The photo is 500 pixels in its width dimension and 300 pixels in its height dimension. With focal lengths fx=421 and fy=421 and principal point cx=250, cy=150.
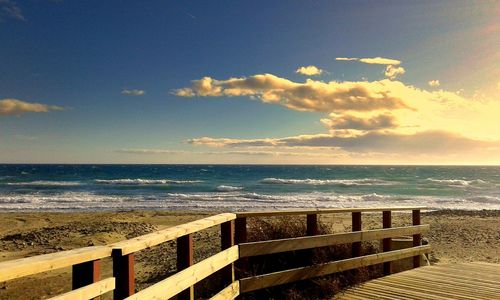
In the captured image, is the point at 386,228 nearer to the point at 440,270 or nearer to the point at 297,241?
the point at 440,270

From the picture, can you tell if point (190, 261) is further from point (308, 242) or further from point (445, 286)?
point (445, 286)

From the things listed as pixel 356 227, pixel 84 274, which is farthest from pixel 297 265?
pixel 84 274

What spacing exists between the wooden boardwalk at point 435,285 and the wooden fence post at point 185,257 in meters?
2.30

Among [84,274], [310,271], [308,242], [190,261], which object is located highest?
[84,274]

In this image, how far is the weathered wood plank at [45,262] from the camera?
2.12 m

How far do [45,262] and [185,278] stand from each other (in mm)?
1815

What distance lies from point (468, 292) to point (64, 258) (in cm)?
547

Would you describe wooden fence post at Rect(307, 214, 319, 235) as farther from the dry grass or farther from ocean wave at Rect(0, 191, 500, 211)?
ocean wave at Rect(0, 191, 500, 211)

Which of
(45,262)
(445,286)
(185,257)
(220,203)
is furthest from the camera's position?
(220,203)

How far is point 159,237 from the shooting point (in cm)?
367

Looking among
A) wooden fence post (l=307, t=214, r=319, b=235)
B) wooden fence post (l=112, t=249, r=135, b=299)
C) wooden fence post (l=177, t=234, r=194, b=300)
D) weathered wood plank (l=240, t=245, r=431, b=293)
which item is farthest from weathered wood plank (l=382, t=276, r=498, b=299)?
wooden fence post (l=112, t=249, r=135, b=299)

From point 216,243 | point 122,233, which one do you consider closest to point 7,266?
point 216,243

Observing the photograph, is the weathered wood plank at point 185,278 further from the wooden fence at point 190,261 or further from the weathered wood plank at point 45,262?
the weathered wood plank at point 45,262

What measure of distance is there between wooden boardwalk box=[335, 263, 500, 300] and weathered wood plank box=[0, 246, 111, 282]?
12.4 ft
